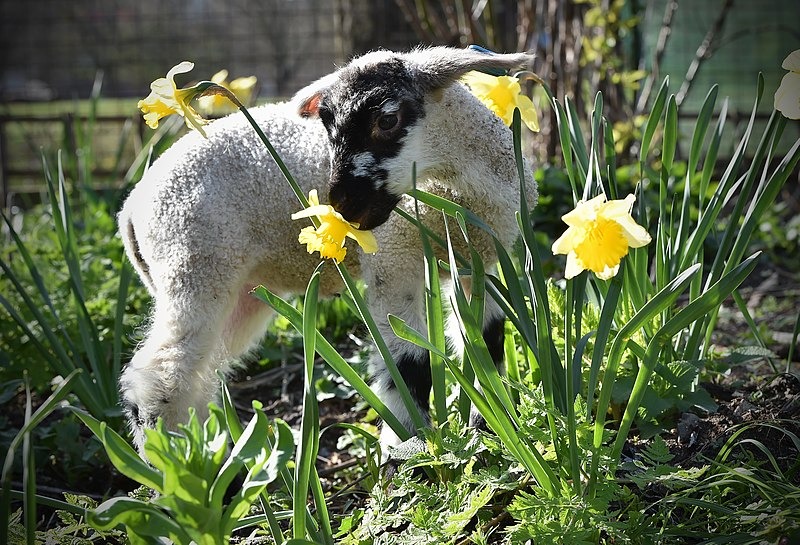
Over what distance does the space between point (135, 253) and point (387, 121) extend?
1.16 metres

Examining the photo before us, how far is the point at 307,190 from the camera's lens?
110 inches

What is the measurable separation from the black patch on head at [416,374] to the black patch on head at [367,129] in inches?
17.9

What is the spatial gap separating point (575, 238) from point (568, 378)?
376mm

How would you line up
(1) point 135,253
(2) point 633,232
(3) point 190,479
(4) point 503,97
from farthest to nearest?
(1) point 135,253, (4) point 503,97, (2) point 633,232, (3) point 190,479

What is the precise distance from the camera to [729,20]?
8.21 meters

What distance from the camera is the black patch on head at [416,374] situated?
100 inches

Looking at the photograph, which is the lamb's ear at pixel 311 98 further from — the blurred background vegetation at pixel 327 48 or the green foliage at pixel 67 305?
the green foliage at pixel 67 305

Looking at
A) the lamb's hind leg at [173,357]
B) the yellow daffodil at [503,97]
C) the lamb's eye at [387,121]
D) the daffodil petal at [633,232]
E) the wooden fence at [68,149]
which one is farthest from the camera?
the wooden fence at [68,149]

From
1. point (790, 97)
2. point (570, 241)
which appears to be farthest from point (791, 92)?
point (570, 241)

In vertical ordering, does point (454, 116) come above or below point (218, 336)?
above

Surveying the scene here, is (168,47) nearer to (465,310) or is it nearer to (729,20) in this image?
(729,20)

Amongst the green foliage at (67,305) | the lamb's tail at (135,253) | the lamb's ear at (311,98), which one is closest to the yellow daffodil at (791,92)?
the lamb's ear at (311,98)

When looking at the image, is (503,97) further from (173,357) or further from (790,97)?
(173,357)

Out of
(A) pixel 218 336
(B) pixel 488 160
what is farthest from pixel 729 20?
(A) pixel 218 336
